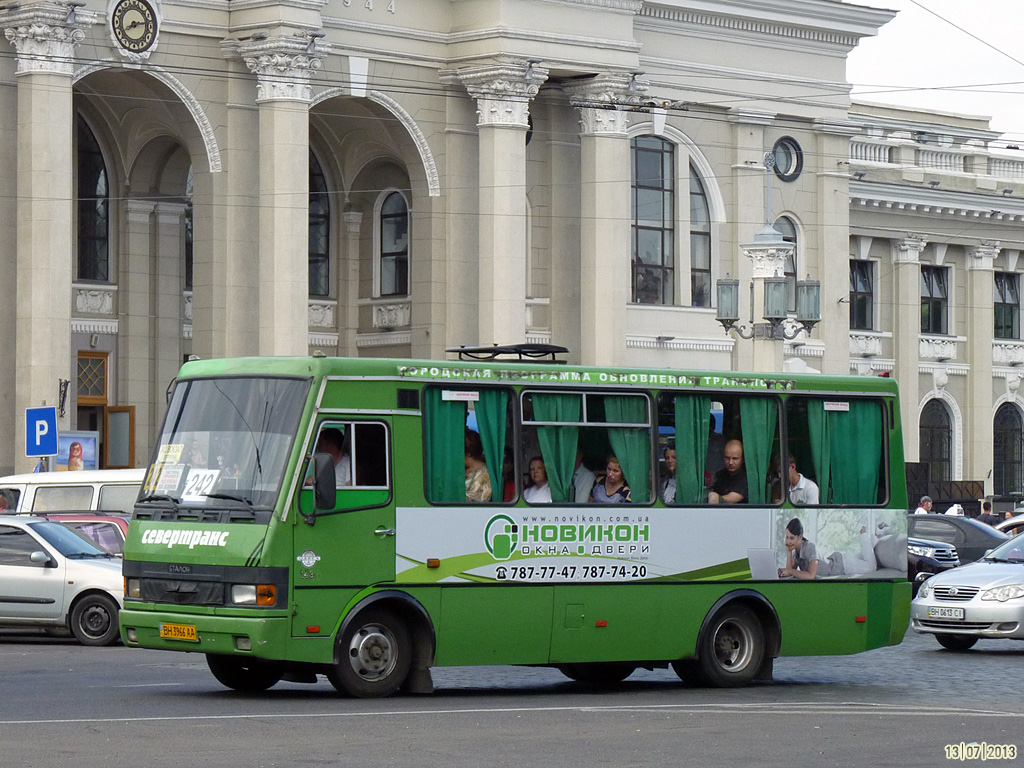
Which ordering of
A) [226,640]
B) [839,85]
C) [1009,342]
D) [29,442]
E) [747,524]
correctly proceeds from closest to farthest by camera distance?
1. [226,640]
2. [747,524]
3. [29,442]
4. [839,85]
5. [1009,342]

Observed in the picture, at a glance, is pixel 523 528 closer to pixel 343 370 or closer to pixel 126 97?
pixel 343 370

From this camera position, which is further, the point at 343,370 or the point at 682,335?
the point at 682,335

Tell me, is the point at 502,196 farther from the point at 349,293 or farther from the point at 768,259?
the point at 768,259

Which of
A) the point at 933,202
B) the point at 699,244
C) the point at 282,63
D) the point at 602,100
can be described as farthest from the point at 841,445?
the point at 933,202

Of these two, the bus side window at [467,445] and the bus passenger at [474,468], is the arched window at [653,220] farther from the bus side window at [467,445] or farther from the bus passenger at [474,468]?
the bus passenger at [474,468]

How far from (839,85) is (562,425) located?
119ft

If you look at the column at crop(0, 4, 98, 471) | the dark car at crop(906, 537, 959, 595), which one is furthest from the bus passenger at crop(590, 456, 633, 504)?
the column at crop(0, 4, 98, 471)

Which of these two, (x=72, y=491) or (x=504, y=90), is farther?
(x=504, y=90)

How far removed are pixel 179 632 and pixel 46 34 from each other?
2355 centimetres

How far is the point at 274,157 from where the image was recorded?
39.7m

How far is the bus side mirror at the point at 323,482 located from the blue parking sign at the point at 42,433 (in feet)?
61.0

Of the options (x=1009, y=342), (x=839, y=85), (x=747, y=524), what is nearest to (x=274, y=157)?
(x=839, y=85)

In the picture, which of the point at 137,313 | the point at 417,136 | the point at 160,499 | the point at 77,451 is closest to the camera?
the point at 160,499

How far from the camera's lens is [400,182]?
1823 inches
